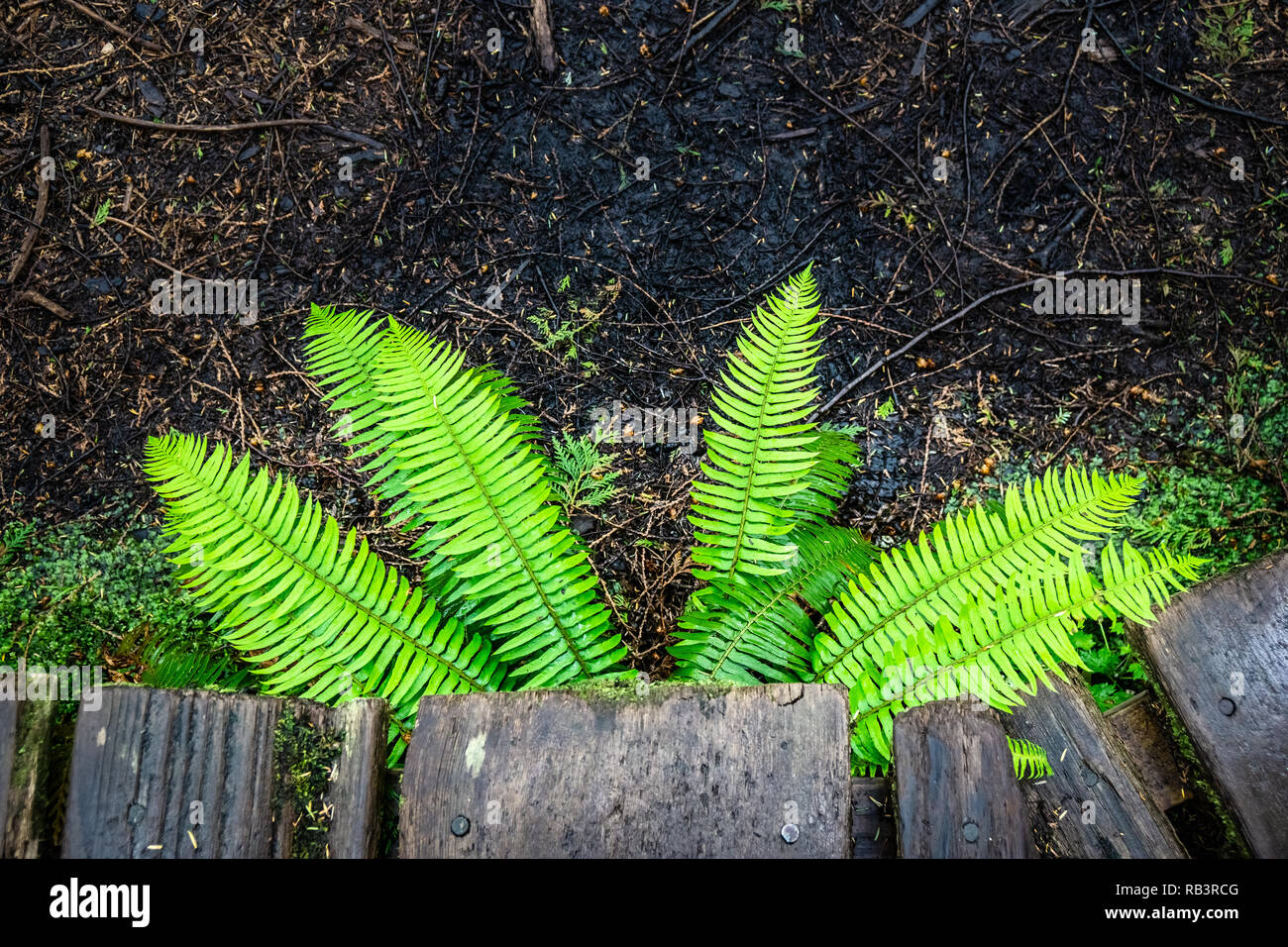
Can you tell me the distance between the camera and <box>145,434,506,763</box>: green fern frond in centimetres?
234

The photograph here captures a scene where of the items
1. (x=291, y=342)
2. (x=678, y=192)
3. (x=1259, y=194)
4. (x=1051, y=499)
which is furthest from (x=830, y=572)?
(x=1259, y=194)

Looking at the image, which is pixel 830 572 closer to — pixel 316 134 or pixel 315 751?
pixel 315 751

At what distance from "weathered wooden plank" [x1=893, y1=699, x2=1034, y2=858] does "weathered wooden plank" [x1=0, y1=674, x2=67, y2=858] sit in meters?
2.09

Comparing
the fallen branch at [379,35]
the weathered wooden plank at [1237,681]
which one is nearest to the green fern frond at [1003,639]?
the weathered wooden plank at [1237,681]

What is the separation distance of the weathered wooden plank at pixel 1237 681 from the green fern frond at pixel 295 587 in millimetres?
2341

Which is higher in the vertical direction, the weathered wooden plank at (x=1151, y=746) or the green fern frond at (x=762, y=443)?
the green fern frond at (x=762, y=443)

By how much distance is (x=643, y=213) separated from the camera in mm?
3682

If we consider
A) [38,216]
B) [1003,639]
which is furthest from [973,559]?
[38,216]

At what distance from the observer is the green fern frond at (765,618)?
259cm

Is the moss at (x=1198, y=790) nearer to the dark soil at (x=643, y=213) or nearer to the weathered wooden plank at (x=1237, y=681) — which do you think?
the weathered wooden plank at (x=1237, y=681)

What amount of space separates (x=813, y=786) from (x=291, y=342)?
9.99ft

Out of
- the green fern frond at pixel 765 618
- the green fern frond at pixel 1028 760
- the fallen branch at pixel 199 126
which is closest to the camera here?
the green fern frond at pixel 1028 760

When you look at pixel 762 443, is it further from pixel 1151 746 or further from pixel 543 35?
pixel 543 35

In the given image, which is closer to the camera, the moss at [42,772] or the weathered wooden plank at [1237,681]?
the moss at [42,772]
